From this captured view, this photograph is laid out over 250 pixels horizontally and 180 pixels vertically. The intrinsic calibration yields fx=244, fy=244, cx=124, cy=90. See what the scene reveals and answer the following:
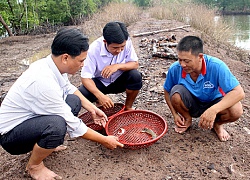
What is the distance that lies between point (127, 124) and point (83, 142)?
1.84 feet

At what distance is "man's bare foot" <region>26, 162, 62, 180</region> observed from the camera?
2.00 m

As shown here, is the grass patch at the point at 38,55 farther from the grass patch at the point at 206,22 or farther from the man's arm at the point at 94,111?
the grass patch at the point at 206,22

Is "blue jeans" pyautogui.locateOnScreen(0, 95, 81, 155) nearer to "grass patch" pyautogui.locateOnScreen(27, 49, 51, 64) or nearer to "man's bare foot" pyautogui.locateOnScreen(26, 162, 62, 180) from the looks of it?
"man's bare foot" pyautogui.locateOnScreen(26, 162, 62, 180)

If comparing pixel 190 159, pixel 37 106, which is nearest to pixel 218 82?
pixel 190 159

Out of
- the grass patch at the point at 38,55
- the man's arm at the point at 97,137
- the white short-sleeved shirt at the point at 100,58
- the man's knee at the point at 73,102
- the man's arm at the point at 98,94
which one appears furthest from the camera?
the grass patch at the point at 38,55

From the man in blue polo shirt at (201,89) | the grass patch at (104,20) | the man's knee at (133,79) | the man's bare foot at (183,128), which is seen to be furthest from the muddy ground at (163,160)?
the grass patch at (104,20)

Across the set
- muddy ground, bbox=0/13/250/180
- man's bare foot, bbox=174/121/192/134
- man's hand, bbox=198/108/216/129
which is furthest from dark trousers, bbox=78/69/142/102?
man's hand, bbox=198/108/216/129

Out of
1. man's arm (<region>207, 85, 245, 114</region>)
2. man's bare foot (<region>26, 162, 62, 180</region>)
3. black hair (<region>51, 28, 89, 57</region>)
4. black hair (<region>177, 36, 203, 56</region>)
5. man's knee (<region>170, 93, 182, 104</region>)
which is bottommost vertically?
man's bare foot (<region>26, 162, 62, 180</region>)

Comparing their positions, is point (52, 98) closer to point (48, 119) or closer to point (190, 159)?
point (48, 119)

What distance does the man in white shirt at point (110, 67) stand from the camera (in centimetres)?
250

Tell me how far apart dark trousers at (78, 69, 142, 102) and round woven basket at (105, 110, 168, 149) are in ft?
1.10

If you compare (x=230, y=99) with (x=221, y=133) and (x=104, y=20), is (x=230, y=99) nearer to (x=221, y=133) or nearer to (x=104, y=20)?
(x=221, y=133)

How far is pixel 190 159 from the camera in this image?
229 centimetres

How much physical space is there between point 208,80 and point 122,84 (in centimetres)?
105
